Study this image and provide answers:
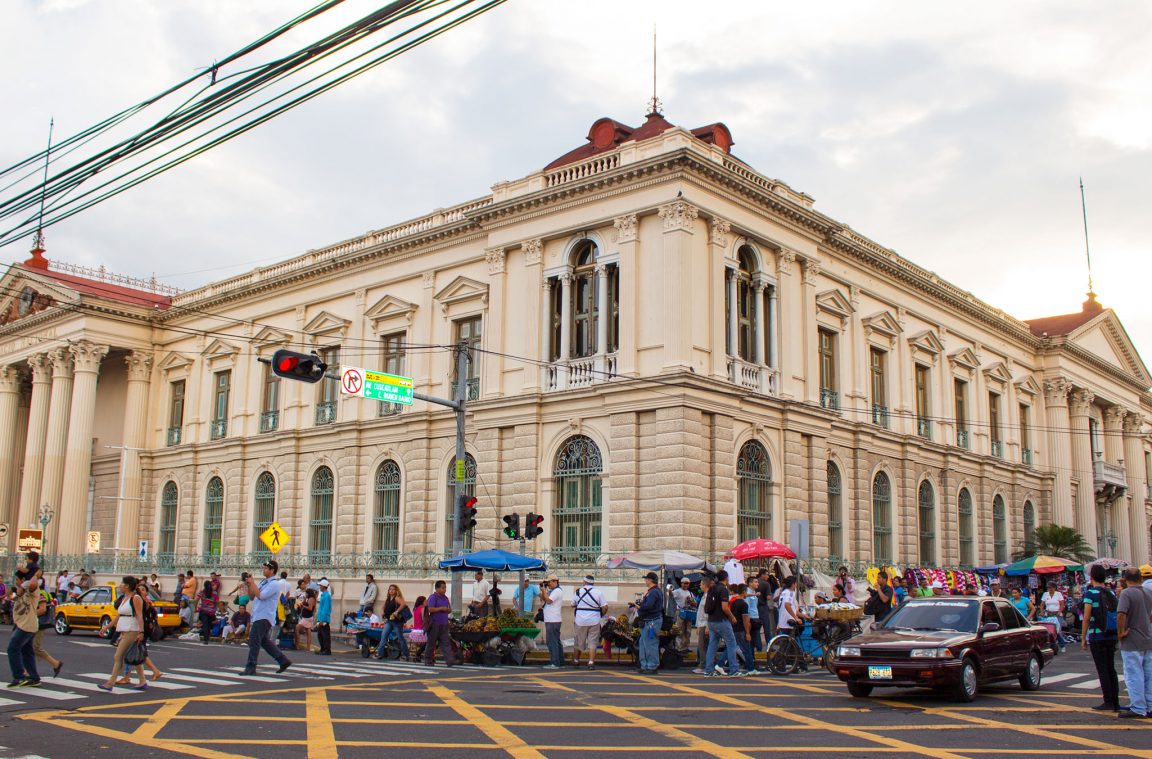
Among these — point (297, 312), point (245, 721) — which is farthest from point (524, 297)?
point (245, 721)

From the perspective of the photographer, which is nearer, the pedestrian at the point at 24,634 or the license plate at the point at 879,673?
the license plate at the point at 879,673

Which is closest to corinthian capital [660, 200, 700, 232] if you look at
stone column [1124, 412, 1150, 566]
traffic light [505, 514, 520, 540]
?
traffic light [505, 514, 520, 540]

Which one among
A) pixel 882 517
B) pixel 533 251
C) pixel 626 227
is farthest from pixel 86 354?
pixel 882 517

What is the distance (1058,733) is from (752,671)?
804 centimetres

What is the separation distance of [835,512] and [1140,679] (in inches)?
809

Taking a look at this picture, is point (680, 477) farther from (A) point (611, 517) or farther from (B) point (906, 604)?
(B) point (906, 604)

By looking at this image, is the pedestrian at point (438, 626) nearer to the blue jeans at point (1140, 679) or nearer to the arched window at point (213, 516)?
the blue jeans at point (1140, 679)

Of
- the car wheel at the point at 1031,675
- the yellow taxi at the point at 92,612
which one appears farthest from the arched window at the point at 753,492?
the yellow taxi at the point at 92,612

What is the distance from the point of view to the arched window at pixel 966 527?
40.2 meters

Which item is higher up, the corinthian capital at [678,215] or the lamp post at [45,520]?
the corinthian capital at [678,215]

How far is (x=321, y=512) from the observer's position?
121 feet

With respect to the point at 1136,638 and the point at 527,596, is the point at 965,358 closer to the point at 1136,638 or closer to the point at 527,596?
the point at 527,596

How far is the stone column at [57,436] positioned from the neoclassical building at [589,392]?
0.36 feet

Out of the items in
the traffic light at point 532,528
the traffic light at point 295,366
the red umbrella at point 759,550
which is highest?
the traffic light at point 295,366
